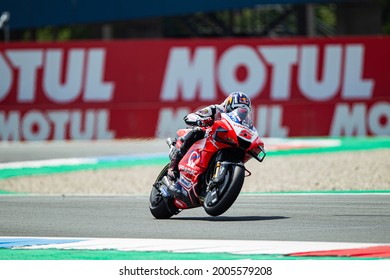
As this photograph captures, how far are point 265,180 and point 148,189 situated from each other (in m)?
2.05

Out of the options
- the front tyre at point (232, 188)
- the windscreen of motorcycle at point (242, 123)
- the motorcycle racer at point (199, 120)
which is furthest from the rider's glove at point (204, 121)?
the front tyre at point (232, 188)

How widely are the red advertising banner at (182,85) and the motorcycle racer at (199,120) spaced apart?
41.7ft

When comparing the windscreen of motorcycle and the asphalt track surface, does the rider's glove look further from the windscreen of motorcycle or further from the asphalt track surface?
the asphalt track surface

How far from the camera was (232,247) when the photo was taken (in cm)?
865

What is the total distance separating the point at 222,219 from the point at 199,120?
117 cm

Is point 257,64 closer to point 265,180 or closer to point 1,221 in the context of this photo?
point 265,180

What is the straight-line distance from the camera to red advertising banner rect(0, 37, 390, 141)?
24.0 m

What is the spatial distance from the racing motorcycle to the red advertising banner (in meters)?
12.9

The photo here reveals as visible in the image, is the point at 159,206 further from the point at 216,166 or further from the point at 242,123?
the point at 242,123

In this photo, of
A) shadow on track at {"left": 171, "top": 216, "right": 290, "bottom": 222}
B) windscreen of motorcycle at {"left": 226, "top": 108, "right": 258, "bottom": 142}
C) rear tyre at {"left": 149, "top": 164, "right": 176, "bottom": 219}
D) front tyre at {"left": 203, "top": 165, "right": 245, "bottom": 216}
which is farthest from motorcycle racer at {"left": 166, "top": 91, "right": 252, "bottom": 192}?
front tyre at {"left": 203, "top": 165, "right": 245, "bottom": 216}

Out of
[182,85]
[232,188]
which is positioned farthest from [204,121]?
[182,85]

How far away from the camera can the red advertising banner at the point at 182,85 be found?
2402 centimetres

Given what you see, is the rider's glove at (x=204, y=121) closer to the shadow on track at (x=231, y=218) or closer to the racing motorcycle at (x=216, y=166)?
the racing motorcycle at (x=216, y=166)

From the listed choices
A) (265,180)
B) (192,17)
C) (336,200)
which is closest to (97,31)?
(192,17)
